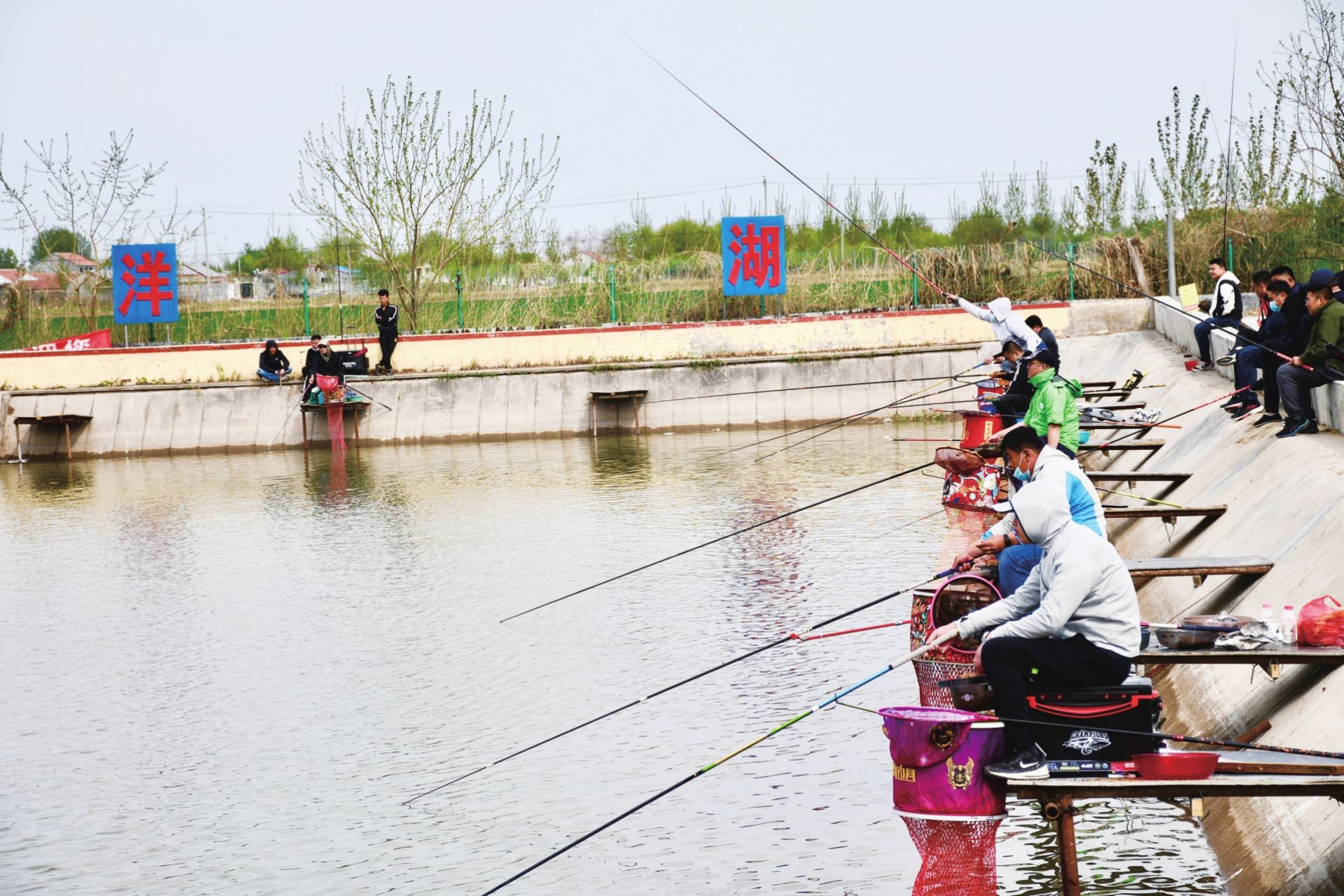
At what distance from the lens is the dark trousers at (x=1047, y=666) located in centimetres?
659

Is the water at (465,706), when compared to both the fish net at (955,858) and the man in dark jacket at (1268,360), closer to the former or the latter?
the fish net at (955,858)

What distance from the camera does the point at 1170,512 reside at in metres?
12.0

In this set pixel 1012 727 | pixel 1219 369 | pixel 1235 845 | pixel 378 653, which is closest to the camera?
pixel 1012 727

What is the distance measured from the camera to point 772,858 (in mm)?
7363

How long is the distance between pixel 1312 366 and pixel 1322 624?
208 inches

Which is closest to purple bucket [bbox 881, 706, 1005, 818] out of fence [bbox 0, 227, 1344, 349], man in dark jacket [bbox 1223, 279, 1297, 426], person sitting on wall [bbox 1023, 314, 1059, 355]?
man in dark jacket [bbox 1223, 279, 1297, 426]

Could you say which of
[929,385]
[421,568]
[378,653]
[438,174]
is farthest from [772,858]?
[438,174]

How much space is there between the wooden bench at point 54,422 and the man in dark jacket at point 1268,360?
21899 mm

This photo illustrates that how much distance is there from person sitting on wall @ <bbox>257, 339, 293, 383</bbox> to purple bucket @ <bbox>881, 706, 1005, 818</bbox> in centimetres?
2502

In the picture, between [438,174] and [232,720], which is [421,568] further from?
[438,174]

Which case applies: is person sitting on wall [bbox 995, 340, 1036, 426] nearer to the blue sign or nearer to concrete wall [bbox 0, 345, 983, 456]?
concrete wall [bbox 0, 345, 983, 456]

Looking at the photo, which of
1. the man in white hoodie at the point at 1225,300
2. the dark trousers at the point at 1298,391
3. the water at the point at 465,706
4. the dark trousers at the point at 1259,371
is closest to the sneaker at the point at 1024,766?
the water at the point at 465,706

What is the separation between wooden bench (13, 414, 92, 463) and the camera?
2914 centimetres

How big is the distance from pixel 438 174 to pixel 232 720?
89.7 ft
